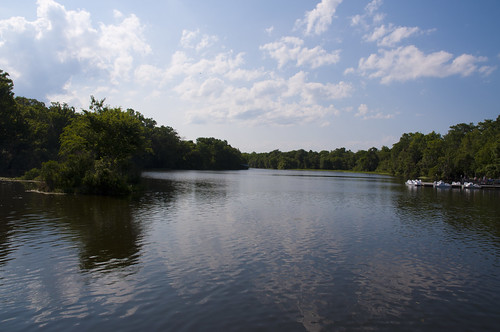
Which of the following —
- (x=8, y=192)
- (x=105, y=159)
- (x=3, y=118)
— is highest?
(x=3, y=118)

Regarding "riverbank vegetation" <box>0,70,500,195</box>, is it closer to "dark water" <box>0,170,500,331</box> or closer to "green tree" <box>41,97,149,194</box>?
"green tree" <box>41,97,149,194</box>

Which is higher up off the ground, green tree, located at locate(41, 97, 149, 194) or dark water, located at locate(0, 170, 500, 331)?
green tree, located at locate(41, 97, 149, 194)

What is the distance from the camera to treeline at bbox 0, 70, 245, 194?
39.8 meters

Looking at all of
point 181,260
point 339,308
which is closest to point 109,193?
point 181,260

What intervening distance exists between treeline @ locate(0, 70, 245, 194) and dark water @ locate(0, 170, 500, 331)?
46.6ft

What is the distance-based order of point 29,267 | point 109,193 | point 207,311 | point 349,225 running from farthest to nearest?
point 109,193, point 349,225, point 29,267, point 207,311

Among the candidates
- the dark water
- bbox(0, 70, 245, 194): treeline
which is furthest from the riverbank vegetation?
the dark water

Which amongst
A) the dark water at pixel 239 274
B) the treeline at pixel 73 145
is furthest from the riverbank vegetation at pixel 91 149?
the dark water at pixel 239 274

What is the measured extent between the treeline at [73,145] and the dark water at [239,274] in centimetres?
1421

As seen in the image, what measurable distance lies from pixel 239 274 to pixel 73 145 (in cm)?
4081

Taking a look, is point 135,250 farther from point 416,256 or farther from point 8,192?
point 8,192

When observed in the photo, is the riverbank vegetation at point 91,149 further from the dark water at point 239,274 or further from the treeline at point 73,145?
the dark water at point 239,274

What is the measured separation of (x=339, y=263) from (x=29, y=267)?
→ 13.8 meters

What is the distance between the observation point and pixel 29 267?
→ 43.7 ft
